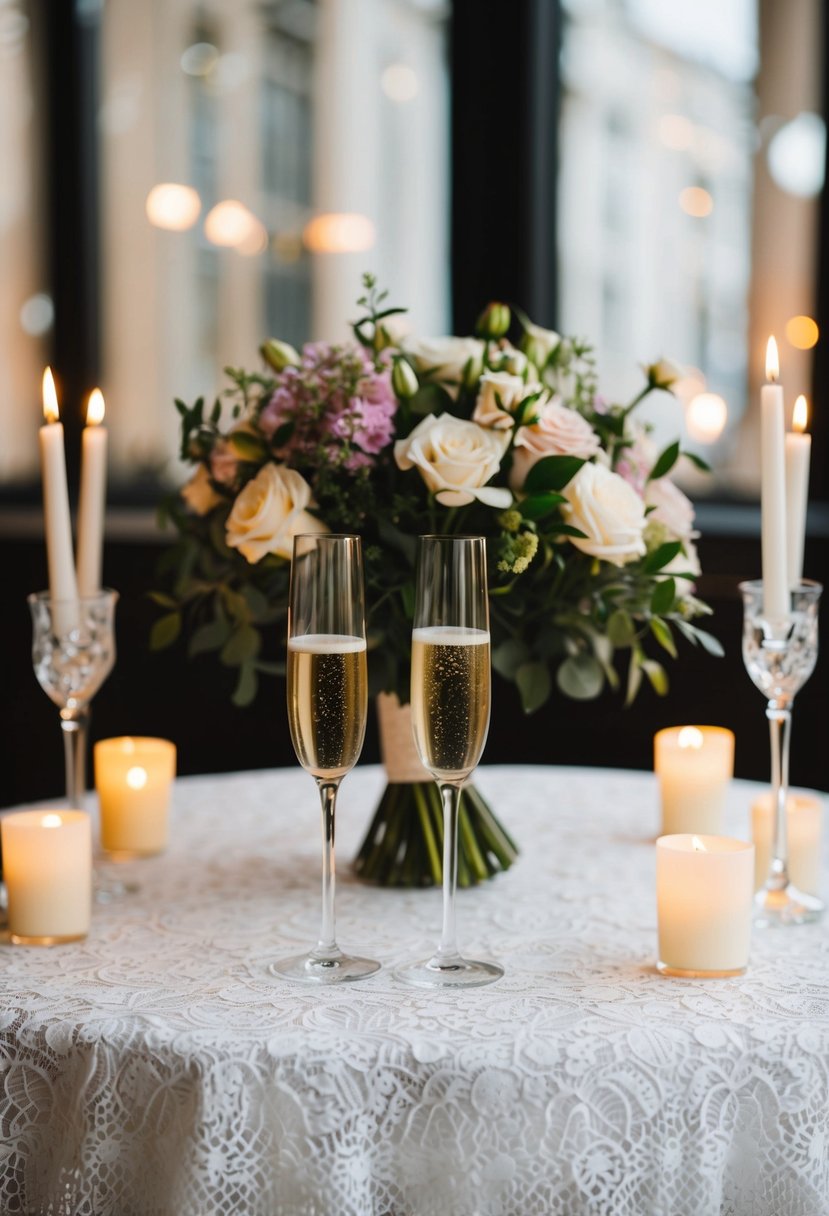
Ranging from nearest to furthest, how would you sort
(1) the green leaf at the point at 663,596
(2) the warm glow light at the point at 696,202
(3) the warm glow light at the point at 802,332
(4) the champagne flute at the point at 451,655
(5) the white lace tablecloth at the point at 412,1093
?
(5) the white lace tablecloth at the point at 412,1093 → (4) the champagne flute at the point at 451,655 → (1) the green leaf at the point at 663,596 → (3) the warm glow light at the point at 802,332 → (2) the warm glow light at the point at 696,202

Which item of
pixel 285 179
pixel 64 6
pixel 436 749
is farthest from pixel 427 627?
pixel 64 6

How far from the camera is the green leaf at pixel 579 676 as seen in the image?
4.63 feet

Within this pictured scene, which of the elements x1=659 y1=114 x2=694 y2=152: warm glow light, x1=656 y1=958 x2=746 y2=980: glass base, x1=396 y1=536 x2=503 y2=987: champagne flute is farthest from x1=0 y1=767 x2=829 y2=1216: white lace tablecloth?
x1=659 y1=114 x2=694 y2=152: warm glow light

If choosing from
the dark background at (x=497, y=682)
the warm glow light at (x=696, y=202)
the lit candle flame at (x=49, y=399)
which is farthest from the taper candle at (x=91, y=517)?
the warm glow light at (x=696, y=202)

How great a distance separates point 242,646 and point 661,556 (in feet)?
1.44

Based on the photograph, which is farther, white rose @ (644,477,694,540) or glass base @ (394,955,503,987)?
white rose @ (644,477,694,540)

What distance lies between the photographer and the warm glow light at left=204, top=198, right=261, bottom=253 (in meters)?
3.90

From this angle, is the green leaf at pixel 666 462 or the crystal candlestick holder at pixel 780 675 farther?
the green leaf at pixel 666 462

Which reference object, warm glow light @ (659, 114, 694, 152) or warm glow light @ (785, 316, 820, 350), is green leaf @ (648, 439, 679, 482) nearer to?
warm glow light @ (785, 316, 820, 350)

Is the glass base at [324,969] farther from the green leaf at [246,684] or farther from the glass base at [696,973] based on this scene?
the green leaf at [246,684]

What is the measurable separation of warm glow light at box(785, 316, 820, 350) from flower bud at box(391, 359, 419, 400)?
6.73 feet

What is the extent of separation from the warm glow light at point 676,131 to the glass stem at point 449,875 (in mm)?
2661

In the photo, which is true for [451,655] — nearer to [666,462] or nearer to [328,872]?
[328,872]

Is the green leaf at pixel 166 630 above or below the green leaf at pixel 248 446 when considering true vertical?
below
